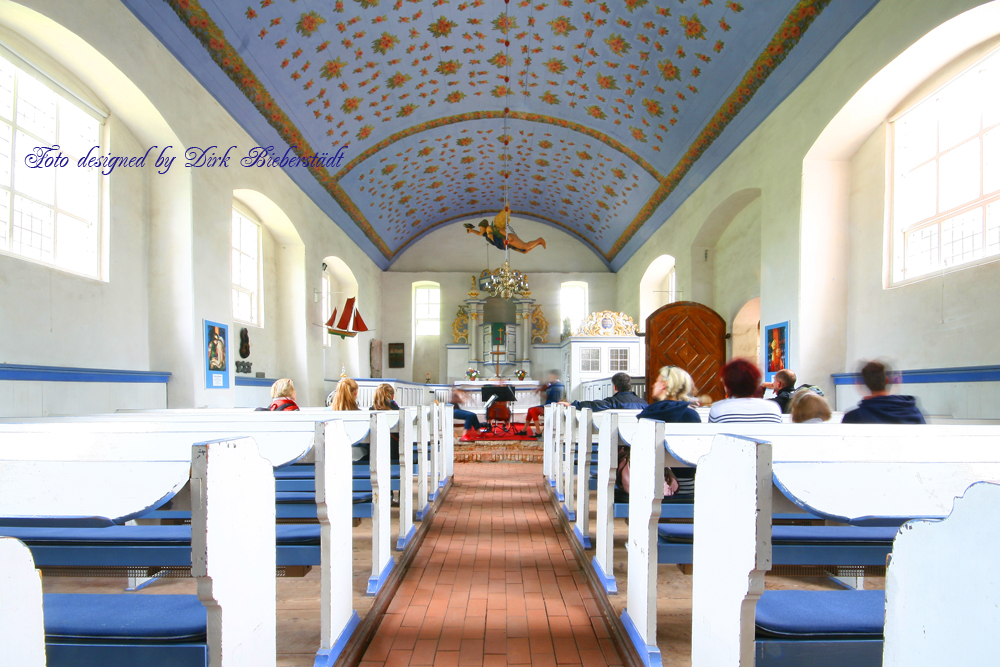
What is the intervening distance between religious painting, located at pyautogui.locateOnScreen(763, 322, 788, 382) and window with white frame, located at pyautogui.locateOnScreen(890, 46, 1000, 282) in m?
1.16

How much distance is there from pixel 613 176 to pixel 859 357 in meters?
5.82

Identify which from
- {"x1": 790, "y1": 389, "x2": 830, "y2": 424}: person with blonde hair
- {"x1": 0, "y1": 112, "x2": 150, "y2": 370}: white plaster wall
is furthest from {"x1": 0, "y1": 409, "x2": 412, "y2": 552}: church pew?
{"x1": 790, "y1": 389, "x2": 830, "y2": 424}: person with blonde hair

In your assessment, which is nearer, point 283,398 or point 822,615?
point 822,615

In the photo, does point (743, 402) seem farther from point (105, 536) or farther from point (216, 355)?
point (216, 355)

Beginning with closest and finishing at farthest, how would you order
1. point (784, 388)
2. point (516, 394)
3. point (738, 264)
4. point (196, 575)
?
point (196, 575) → point (784, 388) → point (738, 264) → point (516, 394)

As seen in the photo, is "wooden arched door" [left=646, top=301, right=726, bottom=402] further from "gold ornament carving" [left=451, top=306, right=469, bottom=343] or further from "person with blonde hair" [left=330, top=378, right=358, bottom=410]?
"gold ornament carving" [left=451, top=306, right=469, bottom=343]

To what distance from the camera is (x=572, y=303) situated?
14703mm

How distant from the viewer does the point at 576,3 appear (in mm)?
6434

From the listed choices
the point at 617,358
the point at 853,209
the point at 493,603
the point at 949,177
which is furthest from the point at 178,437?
the point at 617,358

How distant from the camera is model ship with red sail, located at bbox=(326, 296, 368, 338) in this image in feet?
31.7

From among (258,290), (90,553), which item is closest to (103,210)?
(258,290)

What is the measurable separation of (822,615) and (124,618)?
1466 mm

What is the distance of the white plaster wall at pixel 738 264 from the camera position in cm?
772

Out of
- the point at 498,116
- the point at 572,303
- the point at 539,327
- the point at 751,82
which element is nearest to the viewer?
the point at 751,82
